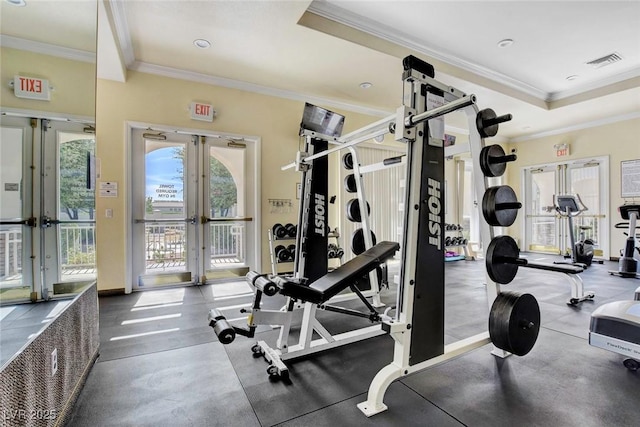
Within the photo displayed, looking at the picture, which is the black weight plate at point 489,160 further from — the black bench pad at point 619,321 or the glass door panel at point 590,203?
the glass door panel at point 590,203

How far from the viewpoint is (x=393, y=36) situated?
3.71 m

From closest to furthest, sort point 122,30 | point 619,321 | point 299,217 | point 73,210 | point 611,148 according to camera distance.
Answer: point 73,210 < point 619,321 < point 299,217 < point 122,30 < point 611,148

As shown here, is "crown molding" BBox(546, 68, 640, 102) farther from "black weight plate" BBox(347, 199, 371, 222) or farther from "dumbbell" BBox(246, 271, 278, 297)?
"dumbbell" BBox(246, 271, 278, 297)

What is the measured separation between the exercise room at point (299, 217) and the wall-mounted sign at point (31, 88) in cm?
1

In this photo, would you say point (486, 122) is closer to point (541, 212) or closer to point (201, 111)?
point (201, 111)

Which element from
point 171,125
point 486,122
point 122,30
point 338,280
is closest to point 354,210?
point 338,280

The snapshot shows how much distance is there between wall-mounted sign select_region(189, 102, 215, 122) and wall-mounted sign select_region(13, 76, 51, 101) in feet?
9.81

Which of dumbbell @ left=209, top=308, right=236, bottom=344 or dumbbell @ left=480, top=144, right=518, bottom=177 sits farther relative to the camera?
dumbbell @ left=480, top=144, right=518, bottom=177

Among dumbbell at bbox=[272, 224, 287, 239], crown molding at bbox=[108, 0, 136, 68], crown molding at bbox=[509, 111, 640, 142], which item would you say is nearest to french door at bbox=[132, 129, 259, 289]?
dumbbell at bbox=[272, 224, 287, 239]

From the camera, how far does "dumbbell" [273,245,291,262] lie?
13.7 ft

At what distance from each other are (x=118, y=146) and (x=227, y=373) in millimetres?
3462

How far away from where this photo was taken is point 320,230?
118 inches

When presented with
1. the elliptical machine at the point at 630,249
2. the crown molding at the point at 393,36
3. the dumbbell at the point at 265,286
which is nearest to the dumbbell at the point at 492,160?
the dumbbell at the point at 265,286

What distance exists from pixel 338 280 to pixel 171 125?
3595 mm
